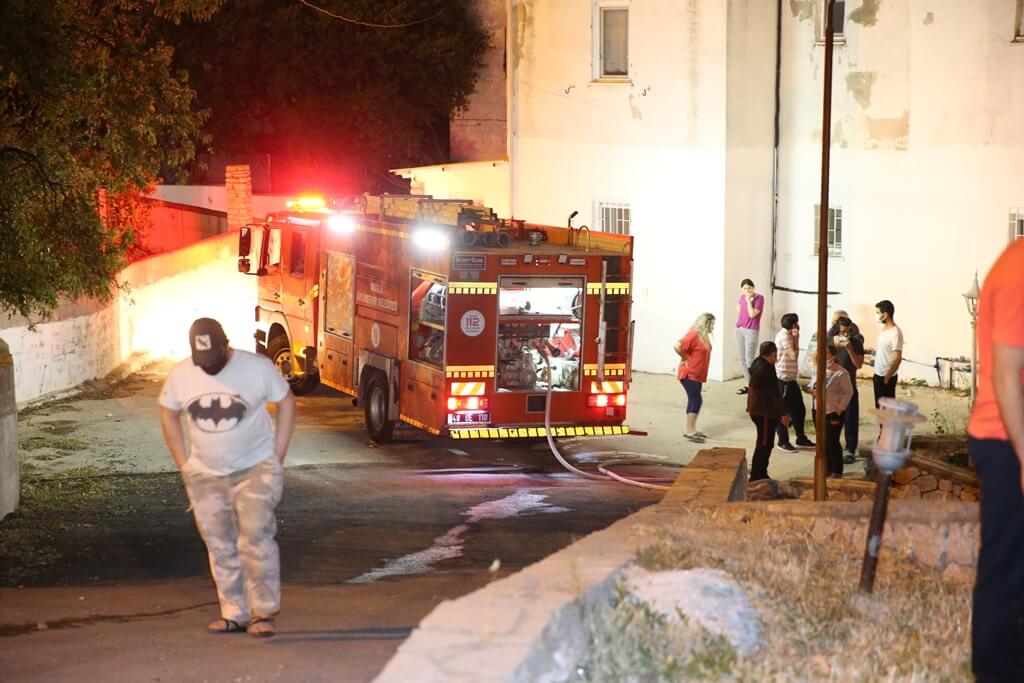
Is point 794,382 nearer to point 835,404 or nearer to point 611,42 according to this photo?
point 835,404

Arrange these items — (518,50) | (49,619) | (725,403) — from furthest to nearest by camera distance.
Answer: (518,50) → (725,403) → (49,619)

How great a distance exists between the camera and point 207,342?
23.9 ft

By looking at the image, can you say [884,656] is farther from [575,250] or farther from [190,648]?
[575,250]

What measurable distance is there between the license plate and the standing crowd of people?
2532 mm

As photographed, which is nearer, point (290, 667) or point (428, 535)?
point (290, 667)

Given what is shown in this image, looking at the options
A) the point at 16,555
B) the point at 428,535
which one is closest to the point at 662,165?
the point at 428,535

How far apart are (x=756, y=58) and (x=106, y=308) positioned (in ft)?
31.9

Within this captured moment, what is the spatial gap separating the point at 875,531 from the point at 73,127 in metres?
9.39

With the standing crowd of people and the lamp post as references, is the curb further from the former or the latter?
the lamp post

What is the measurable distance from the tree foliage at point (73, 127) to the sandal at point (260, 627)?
6.51 metres

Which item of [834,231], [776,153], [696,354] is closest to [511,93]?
[776,153]

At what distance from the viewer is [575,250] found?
49.5 feet

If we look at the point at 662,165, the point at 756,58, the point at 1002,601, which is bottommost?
the point at 1002,601

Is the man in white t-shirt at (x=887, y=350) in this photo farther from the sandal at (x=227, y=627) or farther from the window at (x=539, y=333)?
the sandal at (x=227, y=627)
